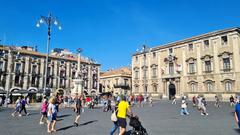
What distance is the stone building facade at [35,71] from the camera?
49.6m

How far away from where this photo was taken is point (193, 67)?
44.1 metres

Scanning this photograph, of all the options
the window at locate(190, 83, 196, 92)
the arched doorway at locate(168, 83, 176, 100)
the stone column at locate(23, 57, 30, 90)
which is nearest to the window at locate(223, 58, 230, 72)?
the window at locate(190, 83, 196, 92)

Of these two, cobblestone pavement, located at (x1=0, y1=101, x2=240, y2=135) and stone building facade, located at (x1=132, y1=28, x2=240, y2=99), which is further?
stone building facade, located at (x1=132, y1=28, x2=240, y2=99)

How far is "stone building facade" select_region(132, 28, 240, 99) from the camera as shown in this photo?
37938 millimetres

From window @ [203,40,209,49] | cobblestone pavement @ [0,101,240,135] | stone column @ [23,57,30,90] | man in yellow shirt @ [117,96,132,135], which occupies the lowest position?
cobblestone pavement @ [0,101,240,135]

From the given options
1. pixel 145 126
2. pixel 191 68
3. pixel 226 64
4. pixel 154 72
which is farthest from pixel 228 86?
pixel 145 126

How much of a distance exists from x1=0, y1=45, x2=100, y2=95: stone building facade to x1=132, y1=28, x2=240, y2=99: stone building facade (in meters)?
16.7

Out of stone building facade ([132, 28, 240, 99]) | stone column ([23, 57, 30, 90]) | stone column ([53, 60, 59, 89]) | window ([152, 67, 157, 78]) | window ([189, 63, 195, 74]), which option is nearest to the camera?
stone building facade ([132, 28, 240, 99])

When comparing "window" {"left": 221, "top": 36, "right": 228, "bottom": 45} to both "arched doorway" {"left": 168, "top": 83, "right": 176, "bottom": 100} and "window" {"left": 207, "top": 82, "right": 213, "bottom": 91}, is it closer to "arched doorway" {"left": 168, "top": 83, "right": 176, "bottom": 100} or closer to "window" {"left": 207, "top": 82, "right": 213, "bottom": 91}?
"window" {"left": 207, "top": 82, "right": 213, "bottom": 91}

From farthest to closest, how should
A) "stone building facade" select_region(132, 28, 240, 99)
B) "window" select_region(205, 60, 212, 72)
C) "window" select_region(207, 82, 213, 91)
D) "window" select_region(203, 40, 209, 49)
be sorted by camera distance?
"window" select_region(203, 40, 209, 49) → "window" select_region(205, 60, 212, 72) → "window" select_region(207, 82, 213, 91) → "stone building facade" select_region(132, 28, 240, 99)

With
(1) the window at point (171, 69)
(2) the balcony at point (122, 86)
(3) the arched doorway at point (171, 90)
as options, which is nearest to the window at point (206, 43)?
(1) the window at point (171, 69)

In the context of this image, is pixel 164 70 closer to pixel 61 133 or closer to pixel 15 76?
pixel 15 76

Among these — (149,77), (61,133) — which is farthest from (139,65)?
(61,133)

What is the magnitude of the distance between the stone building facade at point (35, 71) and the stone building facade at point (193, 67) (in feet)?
54.7
